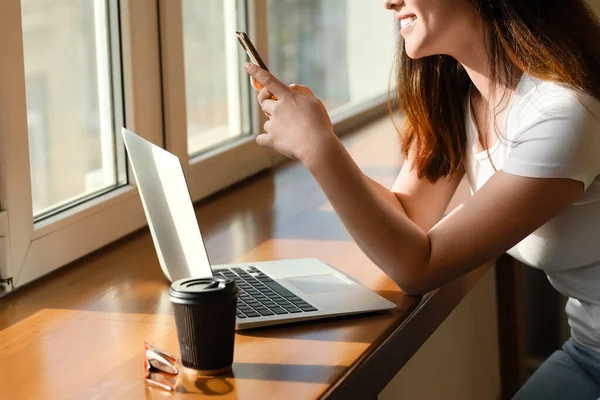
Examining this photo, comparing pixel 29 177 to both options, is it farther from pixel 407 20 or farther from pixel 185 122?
pixel 407 20

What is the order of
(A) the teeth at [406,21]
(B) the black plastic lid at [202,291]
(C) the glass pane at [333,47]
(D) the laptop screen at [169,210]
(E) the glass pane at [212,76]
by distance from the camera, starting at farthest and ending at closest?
(C) the glass pane at [333,47]
(E) the glass pane at [212,76]
(A) the teeth at [406,21]
(D) the laptop screen at [169,210]
(B) the black plastic lid at [202,291]

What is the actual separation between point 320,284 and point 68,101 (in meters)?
0.57

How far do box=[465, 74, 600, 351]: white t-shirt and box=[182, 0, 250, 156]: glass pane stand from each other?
2.21 ft

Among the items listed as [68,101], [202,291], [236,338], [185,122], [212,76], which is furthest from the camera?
[212,76]

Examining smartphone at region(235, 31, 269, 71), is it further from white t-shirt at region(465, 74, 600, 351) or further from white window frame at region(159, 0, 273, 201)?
white window frame at region(159, 0, 273, 201)

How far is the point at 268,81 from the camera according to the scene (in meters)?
1.22

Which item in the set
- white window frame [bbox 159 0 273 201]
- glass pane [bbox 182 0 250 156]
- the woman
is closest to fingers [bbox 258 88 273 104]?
the woman

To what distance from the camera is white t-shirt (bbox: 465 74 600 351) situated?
3.97 feet

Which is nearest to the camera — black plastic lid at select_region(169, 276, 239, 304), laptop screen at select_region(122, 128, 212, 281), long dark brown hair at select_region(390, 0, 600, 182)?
black plastic lid at select_region(169, 276, 239, 304)

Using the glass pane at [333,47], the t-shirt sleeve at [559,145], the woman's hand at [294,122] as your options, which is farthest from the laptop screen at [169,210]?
the glass pane at [333,47]

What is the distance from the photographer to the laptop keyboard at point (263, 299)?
122 cm

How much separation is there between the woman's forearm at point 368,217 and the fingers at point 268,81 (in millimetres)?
96

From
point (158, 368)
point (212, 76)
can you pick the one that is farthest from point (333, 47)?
point (158, 368)

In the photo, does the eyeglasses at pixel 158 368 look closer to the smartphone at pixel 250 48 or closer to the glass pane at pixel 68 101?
the smartphone at pixel 250 48
